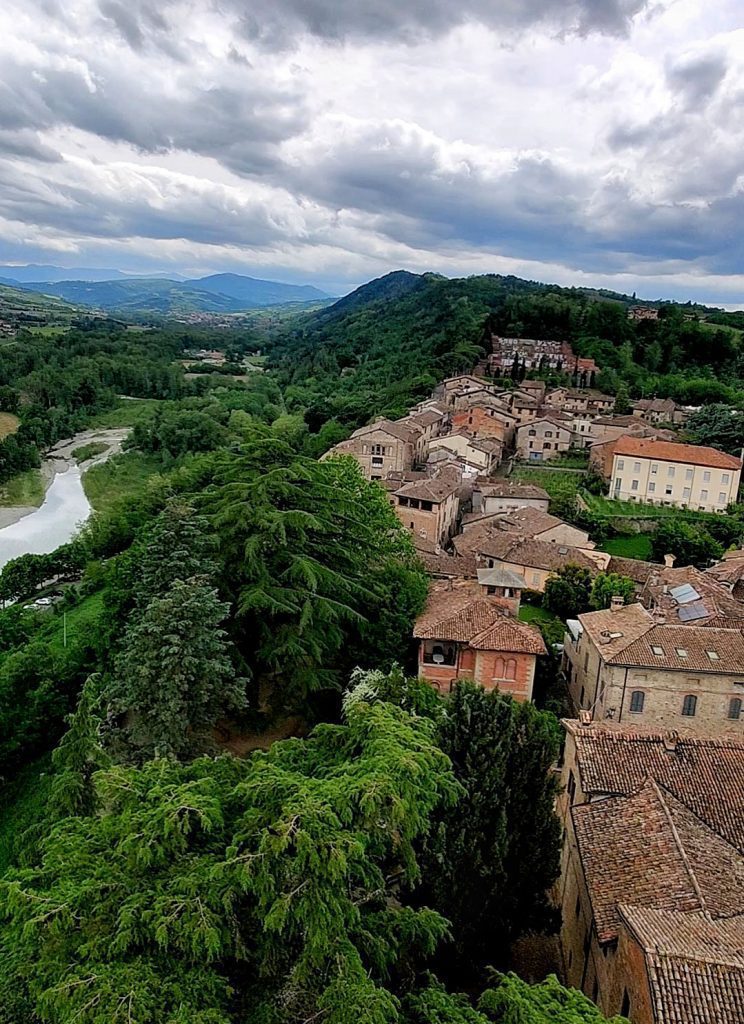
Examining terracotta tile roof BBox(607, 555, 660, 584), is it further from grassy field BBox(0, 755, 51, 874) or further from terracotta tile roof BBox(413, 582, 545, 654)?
grassy field BBox(0, 755, 51, 874)

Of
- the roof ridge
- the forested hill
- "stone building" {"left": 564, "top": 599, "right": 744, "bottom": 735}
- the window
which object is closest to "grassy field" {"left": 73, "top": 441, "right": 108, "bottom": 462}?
the forested hill

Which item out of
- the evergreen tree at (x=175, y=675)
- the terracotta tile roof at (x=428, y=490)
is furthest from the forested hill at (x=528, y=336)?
the evergreen tree at (x=175, y=675)

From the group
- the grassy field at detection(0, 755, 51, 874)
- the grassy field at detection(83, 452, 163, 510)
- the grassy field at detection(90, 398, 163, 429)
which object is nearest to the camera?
the grassy field at detection(0, 755, 51, 874)

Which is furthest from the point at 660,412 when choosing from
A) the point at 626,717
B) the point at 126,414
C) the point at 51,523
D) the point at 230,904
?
the point at 230,904

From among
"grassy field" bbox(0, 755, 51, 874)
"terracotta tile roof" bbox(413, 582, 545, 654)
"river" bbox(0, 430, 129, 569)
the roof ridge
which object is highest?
the roof ridge

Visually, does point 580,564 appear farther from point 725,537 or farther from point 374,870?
point 374,870

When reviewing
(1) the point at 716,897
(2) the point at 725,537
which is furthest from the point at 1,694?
(2) the point at 725,537
